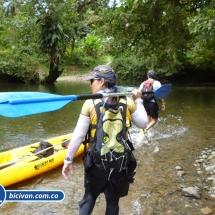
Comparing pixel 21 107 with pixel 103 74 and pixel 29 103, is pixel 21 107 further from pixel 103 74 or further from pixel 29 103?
pixel 103 74

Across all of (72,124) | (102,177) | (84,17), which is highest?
(84,17)

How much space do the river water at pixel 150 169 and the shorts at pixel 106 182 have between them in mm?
1077

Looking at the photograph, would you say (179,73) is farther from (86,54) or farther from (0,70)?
(0,70)

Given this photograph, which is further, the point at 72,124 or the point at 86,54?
the point at 86,54

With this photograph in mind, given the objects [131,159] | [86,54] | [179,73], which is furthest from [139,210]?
[86,54]

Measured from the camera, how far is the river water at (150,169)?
10.8 feet

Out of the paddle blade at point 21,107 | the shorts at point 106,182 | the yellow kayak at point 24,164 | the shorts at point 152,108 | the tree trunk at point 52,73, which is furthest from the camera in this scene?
the tree trunk at point 52,73

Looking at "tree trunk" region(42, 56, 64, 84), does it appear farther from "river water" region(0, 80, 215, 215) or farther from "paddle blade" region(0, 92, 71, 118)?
"paddle blade" region(0, 92, 71, 118)

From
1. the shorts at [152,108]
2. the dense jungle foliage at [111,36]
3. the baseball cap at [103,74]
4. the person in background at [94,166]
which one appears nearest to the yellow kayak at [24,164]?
the person in background at [94,166]

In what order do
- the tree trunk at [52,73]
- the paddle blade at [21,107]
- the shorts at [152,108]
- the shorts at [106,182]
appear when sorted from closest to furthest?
1. the paddle blade at [21,107]
2. the shorts at [106,182]
3. the shorts at [152,108]
4. the tree trunk at [52,73]

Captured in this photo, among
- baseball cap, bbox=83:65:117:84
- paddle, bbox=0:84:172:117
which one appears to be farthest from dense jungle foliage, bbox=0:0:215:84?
paddle, bbox=0:84:172:117

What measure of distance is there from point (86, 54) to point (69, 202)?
1231 inches

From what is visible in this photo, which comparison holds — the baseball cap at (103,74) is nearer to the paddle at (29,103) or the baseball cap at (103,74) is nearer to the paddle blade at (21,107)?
the paddle at (29,103)

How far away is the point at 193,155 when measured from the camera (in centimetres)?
516
